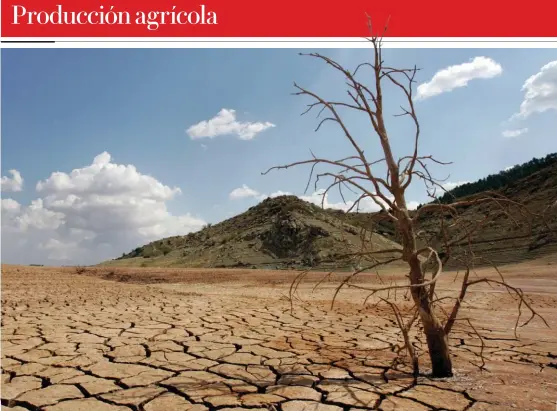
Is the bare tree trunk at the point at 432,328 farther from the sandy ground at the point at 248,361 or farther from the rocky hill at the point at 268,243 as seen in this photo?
the rocky hill at the point at 268,243

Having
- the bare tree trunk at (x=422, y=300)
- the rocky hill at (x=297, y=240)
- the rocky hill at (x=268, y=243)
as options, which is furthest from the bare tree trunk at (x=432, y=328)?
the rocky hill at (x=268, y=243)

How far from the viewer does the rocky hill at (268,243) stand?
20156 mm

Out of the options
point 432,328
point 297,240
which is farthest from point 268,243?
point 432,328

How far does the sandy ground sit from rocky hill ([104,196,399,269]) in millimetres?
12495

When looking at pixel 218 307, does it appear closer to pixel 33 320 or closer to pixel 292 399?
pixel 33 320

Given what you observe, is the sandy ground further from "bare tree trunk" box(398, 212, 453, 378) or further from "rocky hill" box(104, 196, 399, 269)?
"rocky hill" box(104, 196, 399, 269)

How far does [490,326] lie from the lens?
441cm

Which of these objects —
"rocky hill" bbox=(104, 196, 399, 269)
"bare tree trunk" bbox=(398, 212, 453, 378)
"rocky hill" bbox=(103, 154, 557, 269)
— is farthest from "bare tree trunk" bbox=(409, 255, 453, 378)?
A: "rocky hill" bbox=(104, 196, 399, 269)

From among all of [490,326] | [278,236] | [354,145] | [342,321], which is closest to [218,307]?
[342,321]

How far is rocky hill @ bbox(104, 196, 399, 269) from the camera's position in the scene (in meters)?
20.2

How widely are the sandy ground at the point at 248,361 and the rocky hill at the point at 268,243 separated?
12495 millimetres

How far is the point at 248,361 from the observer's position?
2.99 metres

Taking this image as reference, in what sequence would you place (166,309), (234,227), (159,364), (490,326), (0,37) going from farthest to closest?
(234,227) < (166,309) < (490,326) < (0,37) < (159,364)

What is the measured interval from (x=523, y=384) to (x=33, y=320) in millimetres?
4684
